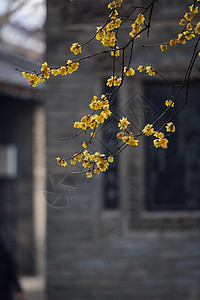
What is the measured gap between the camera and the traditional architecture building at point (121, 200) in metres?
7.68

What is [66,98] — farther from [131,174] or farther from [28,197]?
[28,197]

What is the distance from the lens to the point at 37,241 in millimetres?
12930

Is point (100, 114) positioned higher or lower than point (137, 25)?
lower

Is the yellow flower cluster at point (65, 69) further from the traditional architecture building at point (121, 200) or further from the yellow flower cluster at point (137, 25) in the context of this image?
the traditional architecture building at point (121, 200)

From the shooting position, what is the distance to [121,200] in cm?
781

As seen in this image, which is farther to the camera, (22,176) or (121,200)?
(22,176)

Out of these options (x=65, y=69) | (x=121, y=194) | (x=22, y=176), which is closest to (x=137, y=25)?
(x=65, y=69)

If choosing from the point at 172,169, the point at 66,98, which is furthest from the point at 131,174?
the point at 66,98

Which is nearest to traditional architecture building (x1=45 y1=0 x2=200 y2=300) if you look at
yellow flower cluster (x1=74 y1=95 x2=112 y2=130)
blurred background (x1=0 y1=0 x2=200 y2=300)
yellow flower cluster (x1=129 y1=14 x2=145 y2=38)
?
blurred background (x1=0 y1=0 x2=200 y2=300)

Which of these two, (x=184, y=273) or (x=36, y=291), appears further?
(x=36, y=291)

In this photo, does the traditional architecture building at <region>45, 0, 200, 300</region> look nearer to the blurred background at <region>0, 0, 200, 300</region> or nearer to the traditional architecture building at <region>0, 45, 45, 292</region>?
the blurred background at <region>0, 0, 200, 300</region>

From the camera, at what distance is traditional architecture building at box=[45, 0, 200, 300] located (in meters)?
7.68

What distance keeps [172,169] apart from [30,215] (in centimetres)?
557

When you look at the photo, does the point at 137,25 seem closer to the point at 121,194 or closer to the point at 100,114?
Answer: the point at 100,114
